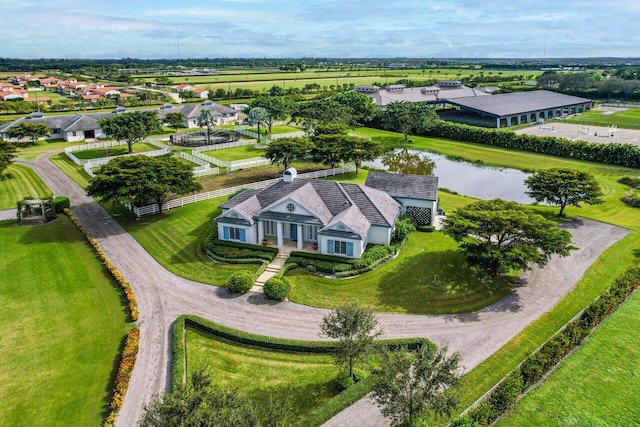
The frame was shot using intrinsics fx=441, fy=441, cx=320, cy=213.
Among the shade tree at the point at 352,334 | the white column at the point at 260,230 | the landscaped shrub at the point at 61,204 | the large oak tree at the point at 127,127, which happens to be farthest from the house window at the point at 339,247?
the large oak tree at the point at 127,127

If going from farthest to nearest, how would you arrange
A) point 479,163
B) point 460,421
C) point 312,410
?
point 479,163 < point 312,410 < point 460,421

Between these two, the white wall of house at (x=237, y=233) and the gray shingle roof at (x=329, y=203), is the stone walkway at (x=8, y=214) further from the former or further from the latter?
the gray shingle roof at (x=329, y=203)

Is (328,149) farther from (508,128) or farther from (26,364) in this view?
(508,128)

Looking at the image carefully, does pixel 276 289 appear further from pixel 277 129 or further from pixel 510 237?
pixel 277 129

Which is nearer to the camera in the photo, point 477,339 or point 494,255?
point 477,339

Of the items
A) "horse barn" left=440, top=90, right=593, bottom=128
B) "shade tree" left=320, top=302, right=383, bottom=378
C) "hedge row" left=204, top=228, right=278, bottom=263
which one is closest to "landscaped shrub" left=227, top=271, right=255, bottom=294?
"hedge row" left=204, top=228, right=278, bottom=263

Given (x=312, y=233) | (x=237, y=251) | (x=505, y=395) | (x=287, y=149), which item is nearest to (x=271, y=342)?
(x=237, y=251)

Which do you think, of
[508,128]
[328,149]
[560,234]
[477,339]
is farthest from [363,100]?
[477,339]
